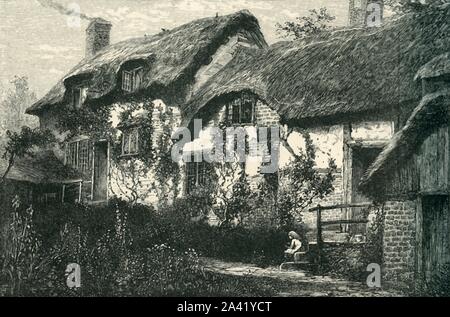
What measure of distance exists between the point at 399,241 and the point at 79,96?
7.58 m

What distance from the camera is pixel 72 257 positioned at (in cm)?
915

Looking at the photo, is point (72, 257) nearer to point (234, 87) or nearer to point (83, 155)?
point (83, 155)

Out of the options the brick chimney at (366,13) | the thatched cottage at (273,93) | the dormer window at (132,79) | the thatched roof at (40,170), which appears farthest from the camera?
the dormer window at (132,79)

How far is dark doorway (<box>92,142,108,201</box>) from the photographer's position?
35.4 feet

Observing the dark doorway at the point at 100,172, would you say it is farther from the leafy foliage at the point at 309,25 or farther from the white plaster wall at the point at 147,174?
the leafy foliage at the point at 309,25

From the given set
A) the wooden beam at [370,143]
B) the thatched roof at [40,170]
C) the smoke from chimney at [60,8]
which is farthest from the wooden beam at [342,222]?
the smoke from chimney at [60,8]

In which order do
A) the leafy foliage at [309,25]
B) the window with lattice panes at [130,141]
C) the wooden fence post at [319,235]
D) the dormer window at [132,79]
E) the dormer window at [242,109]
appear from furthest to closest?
the dormer window at [132,79], the window with lattice panes at [130,141], the dormer window at [242,109], the leafy foliage at [309,25], the wooden fence post at [319,235]

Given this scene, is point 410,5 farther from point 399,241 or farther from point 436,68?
point 399,241

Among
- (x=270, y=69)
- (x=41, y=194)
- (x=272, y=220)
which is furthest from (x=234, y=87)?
(x=41, y=194)

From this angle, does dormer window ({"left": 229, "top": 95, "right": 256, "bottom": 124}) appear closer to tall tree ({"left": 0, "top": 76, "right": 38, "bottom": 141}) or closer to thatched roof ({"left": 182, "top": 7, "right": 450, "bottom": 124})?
thatched roof ({"left": 182, "top": 7, "right": 450, "bottom": 124})

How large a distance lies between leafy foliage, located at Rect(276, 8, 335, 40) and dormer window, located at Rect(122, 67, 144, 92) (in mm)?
3348

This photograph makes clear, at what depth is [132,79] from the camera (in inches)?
510

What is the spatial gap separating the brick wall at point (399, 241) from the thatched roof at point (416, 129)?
53cm

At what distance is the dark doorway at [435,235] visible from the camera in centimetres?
843
